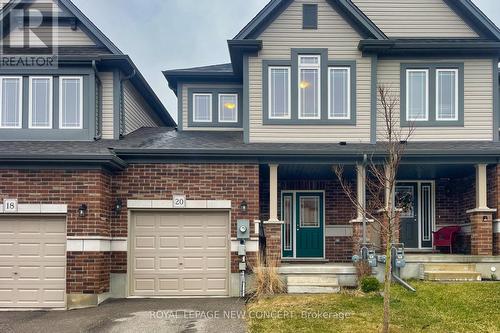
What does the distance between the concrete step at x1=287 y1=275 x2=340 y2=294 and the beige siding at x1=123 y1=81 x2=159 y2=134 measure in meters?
6.44

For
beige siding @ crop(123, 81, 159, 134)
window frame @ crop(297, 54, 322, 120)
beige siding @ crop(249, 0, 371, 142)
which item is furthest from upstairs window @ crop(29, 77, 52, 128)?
window frame @ crop(297, 54, 322, 120)

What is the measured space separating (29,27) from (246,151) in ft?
23.8

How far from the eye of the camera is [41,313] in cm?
1120

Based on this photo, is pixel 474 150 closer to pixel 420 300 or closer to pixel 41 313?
pixel 420 300

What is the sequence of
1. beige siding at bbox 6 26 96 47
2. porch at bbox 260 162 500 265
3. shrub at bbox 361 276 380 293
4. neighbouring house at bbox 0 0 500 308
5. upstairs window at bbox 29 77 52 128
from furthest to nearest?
porch at bbox 260 162 500 265, beige siding at bbox 6 26 96 47, upstairs window at bbox 29 77 52 128, neighbouring house at bbox 0 0 500 308, shrub at bbox 361 276 380 293

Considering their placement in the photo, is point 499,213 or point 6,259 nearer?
point 6,259

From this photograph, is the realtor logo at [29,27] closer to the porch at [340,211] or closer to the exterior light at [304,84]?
the exterior light at [304,84]

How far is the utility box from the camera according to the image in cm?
1238

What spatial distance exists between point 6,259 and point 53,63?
5086 millimetres

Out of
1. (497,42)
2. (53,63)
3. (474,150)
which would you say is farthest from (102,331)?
(497,42)

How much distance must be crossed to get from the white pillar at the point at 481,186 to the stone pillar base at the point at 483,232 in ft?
0.56

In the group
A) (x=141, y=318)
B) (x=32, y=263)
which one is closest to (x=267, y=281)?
(x=141, y=318)

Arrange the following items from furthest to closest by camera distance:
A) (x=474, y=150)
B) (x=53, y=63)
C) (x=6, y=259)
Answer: (x=53, y=63)
(x=474, y=150)
(x=6, y=259)

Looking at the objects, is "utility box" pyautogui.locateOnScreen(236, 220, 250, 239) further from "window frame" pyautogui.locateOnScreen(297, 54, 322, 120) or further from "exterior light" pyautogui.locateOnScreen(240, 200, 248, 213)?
"window frame" pyautogui.locateOnScreen(297, 54, 322, 120)
